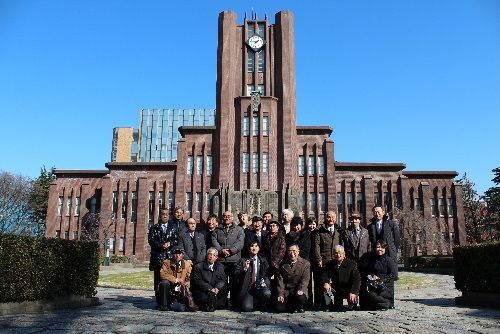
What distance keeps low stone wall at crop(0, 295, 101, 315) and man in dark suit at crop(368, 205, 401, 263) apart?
21.8 ft

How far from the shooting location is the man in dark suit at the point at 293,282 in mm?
8875

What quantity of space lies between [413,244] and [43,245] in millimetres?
41333

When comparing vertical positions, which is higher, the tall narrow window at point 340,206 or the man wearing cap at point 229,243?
the tall narrow window at point 340,206

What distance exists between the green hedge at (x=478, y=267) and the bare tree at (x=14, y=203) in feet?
147

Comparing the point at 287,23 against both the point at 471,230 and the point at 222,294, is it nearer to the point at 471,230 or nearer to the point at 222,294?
the point at 471,230

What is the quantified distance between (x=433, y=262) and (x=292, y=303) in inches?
1073

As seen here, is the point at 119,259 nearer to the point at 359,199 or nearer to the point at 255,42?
the point at 359,199

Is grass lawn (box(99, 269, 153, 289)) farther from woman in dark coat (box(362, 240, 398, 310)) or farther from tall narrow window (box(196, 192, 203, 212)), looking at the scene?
tall narrow window (box(196, 192, 203, 212))

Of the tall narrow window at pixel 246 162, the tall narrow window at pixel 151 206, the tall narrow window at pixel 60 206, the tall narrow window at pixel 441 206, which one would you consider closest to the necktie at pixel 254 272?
the tall narrow window at pixel 246 162

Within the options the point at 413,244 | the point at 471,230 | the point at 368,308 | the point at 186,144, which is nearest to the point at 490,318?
the point at 368,308

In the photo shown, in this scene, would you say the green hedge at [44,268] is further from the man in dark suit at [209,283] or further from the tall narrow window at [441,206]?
the tall narrow window at [441,206]

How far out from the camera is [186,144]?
49844 millimetres

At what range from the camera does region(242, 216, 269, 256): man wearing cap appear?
394 inches

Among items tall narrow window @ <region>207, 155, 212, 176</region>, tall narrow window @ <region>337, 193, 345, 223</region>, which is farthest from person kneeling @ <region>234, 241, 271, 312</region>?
tall narrow window @ <region>337, 193, 345, 223</region>
